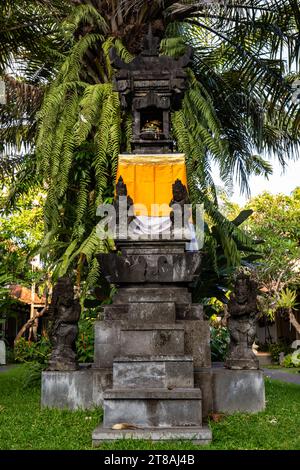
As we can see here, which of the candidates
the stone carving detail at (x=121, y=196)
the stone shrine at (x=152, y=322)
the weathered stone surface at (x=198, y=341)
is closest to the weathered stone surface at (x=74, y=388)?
the stone shrine at (x=152, y=322)

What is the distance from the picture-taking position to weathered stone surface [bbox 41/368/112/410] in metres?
5.94

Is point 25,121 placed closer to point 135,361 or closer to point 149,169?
point 149,169

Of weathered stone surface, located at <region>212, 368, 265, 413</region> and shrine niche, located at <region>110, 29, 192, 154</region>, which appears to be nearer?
weathered stone surface, located at <region>212, 368, 265, 413</region>

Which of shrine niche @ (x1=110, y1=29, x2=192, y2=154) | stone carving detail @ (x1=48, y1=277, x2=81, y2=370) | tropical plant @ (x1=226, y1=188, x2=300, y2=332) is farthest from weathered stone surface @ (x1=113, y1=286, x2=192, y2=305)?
tropical plant @ (x1=226, y1=188, x2=300, y2=332)

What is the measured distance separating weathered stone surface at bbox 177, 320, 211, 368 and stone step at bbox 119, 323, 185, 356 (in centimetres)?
37

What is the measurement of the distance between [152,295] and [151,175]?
171 cm

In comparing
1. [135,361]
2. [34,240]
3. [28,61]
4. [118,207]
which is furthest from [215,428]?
[34,240]

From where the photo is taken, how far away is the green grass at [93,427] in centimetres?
442

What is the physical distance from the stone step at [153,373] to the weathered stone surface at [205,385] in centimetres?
62

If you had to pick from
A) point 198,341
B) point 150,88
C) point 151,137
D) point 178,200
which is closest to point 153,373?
point 198,341

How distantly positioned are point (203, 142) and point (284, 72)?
2.42 m

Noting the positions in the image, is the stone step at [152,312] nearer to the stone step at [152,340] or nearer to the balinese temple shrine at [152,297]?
the balinese temple shrine at [152,297]

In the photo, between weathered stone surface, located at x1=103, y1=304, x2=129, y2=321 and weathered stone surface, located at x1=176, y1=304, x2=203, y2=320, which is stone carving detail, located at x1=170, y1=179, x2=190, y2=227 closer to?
weathered stone surface, located at x1=176, y1=304, x2=203, y2=320

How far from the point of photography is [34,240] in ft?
55.7
